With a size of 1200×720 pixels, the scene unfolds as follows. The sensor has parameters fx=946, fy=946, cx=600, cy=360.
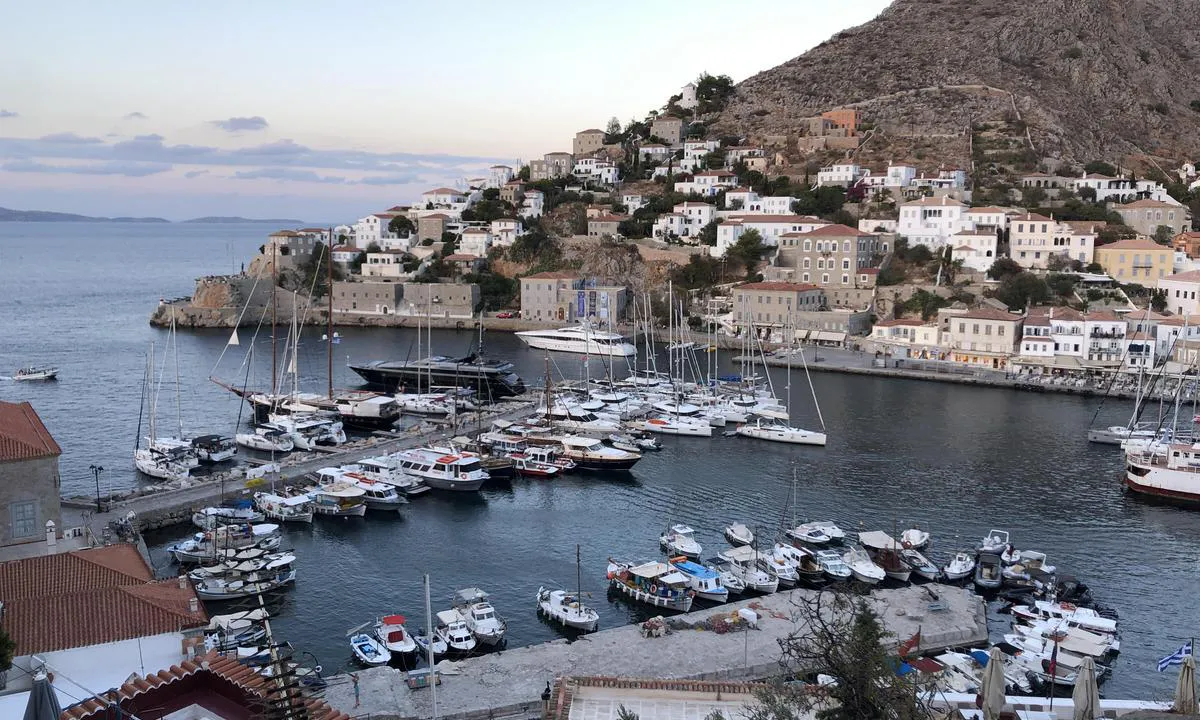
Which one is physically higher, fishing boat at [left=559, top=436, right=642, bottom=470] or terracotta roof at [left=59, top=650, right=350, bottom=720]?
terracotta roof at [left=59, top=650, right=350, bottom=720]

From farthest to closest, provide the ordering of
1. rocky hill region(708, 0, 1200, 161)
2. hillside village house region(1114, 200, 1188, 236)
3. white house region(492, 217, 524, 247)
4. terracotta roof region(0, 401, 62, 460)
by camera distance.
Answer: rocky hill region(708, 0, 1200, 161) < white house region(492, 217, 524, 247) < hillside village house region(1114, 200, 1188, 236) < terracotta roof region(0, 401, 62, 460)

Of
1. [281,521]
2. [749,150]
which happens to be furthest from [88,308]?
[281,521]

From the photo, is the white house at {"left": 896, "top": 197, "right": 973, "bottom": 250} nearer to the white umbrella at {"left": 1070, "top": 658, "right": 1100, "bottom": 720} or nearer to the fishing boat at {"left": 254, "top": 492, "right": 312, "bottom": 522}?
the fishing boat at {"left": 254, "top": 492, "right": 312, "bottom": 522}

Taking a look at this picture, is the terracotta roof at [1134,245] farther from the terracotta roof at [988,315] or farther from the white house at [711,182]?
the white house at [711,182]

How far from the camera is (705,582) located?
20000 millimetres

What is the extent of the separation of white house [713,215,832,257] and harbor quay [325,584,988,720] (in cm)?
4598

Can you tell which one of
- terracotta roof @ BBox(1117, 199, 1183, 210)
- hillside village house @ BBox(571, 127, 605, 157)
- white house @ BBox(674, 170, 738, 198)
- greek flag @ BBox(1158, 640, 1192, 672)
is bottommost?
greek flag @ BBox(1158, 640, 1192, 672)

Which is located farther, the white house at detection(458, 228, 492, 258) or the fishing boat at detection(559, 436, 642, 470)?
the white house at detection(458, 228, 492, 258)

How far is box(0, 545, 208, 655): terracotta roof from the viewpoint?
38.5ft

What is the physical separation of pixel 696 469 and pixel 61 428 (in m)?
24.0

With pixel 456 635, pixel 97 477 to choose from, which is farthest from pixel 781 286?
pixel 456 635

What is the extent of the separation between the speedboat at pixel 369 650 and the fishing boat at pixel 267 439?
600 inches

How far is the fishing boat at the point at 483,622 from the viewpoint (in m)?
17.6

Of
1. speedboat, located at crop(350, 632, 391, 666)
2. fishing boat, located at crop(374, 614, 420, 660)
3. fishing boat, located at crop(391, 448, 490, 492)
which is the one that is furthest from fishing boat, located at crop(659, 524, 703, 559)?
speedboat, located at crop(350, 632, 391, 666)
